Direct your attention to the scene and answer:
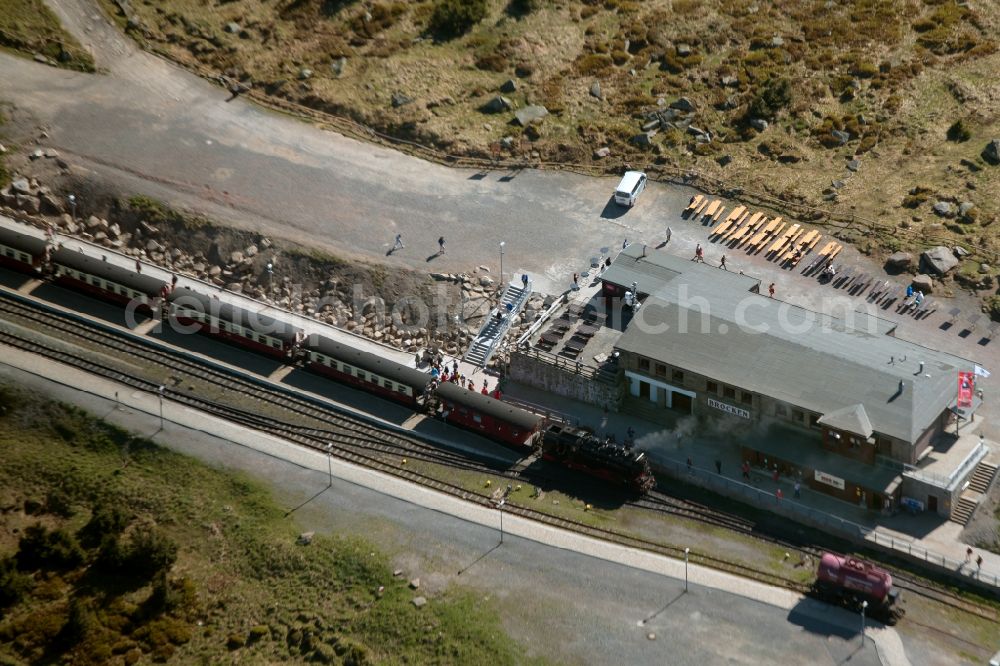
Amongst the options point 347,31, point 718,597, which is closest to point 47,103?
point 347,31

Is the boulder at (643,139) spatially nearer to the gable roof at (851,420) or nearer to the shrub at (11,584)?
the gable roof at (851,420)

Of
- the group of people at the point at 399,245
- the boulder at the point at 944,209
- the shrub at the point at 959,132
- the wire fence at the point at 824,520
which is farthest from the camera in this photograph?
the shrub at the point at 959,132

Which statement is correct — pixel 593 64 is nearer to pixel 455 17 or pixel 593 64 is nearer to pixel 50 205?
pixel 455 17

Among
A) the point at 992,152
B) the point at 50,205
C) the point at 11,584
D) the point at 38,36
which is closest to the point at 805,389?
the point at 992,152

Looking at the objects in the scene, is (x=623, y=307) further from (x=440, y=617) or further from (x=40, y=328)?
(x=40, y=328)

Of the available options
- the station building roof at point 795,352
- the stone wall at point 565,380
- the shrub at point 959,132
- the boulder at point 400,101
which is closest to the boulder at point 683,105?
the shrub at point 959,132

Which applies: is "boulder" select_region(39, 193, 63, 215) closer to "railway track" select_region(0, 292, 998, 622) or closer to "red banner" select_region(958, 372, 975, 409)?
"railway track" select_region(0, 292, 998, 622)
